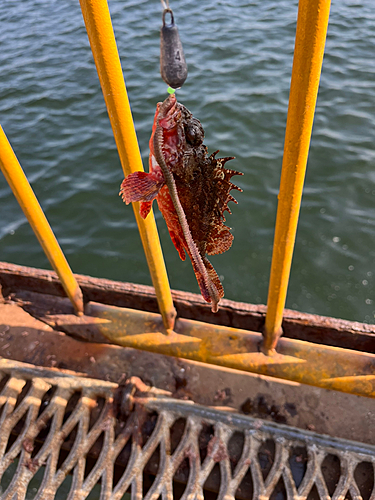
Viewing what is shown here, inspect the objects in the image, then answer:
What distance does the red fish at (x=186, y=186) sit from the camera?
4.13ft

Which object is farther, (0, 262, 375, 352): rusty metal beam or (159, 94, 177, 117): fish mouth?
(0, 262, 375, 352): rusty metal beam

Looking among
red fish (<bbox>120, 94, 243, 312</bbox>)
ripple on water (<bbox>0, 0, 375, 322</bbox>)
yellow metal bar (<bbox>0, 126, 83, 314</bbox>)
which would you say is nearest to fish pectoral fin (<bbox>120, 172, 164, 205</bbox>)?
red fish (<bbox>120, 94, 243, 312</bbox>)

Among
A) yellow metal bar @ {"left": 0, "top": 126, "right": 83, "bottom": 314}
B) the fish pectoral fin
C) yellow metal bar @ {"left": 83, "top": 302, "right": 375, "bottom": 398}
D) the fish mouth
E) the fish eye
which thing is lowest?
yellow metal bar @ {"left": 83, "top": 302, "right": 375, "bottom": 398}

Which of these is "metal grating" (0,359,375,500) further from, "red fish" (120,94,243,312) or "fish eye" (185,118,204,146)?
"fish eye" (185,118,204,146)

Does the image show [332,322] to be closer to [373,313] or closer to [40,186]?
[373,313]

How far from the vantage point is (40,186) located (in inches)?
240

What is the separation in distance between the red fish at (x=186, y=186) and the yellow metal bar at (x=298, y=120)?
→ 244 millimetres

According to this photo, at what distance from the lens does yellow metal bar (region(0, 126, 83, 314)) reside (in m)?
1.99

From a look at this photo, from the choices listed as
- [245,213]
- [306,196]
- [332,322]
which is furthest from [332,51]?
[332,322]

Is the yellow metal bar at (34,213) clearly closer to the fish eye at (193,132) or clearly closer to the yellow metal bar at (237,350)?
the yellow metal bar at (237,350)

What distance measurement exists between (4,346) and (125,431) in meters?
1.28

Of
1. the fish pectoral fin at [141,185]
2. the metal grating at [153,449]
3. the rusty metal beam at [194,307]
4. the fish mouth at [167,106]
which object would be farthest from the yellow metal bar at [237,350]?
the fish mouth at [167,106]

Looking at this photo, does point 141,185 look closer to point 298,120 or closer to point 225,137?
point 298,120

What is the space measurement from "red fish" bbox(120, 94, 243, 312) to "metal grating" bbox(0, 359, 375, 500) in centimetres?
122
